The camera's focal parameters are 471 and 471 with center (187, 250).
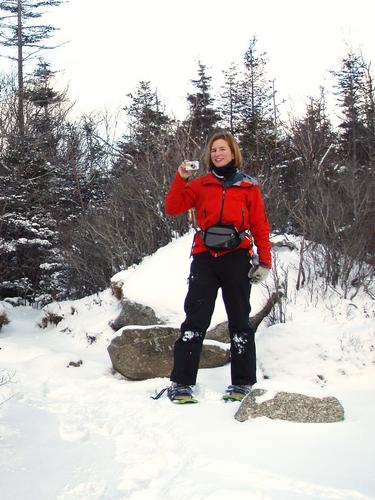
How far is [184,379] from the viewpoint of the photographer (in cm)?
351

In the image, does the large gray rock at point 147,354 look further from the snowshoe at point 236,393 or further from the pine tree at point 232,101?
the pine tree at point 232,101

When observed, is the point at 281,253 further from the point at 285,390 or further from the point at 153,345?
the point at 285,390

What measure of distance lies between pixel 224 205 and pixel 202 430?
62.6 inches

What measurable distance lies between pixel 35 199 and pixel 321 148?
7.55m

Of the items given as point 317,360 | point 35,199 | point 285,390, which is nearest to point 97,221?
point 35,199

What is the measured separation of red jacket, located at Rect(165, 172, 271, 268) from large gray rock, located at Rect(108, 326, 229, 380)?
5.43ft

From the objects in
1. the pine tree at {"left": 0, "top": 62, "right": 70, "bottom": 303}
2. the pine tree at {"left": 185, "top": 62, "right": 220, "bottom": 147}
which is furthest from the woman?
the pine tree at {"left": 185, "top": 62, "right": 220, "bottom": 147}

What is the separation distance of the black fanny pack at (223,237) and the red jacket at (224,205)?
0.05 meters

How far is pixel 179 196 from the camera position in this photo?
353cm

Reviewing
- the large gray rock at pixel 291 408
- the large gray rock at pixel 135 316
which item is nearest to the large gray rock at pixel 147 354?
the large gray rock at pixel 135 316

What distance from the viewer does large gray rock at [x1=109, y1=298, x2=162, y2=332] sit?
6137 mm

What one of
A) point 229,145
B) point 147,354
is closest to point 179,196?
point 229,145

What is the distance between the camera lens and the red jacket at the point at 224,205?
3521 mm

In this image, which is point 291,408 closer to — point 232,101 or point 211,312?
point 211,312
